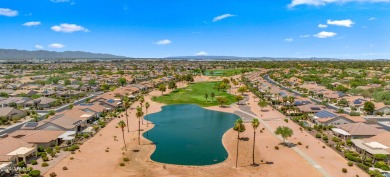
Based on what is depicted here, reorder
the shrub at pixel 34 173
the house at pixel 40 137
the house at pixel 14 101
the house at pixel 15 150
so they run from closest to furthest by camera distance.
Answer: the shrub at pixel 34 173, the house at pixel 15 150, the house at pixel 40 137, the house at pixel 14 101

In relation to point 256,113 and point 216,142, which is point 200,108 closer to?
point 256,113

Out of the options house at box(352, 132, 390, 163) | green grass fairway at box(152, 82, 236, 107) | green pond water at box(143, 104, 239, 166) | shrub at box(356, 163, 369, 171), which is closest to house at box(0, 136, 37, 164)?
green pond water at box(143, 104, 239, 166)

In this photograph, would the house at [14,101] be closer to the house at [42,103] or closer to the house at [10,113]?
the house at [42,103]

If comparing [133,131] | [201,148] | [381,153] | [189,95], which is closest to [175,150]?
[201,148]

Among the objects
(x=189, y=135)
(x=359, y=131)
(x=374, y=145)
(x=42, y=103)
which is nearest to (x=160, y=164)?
(x=189, y=135)

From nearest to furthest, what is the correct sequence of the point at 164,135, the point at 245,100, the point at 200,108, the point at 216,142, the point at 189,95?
the point at 216,142, the point at 164,135, the point at 200,108, the point at 245,100, the point at 189,95

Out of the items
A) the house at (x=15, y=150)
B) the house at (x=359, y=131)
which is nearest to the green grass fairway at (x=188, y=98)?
the house at (x=359, y=131)

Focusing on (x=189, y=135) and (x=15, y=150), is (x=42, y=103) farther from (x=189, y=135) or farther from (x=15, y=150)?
(x=189, y=135)
